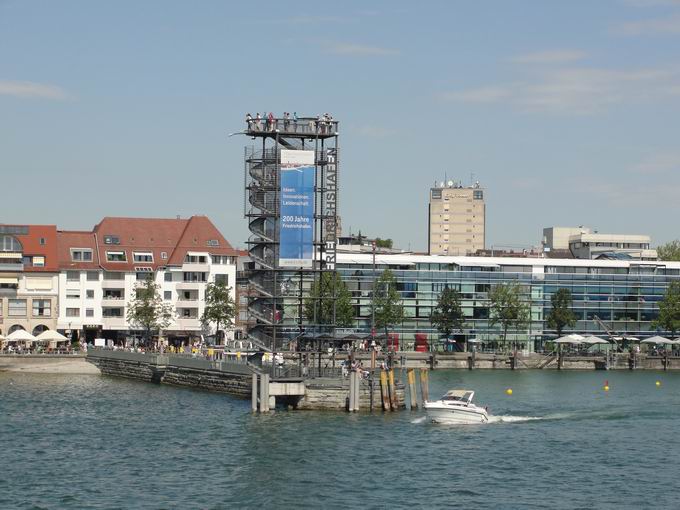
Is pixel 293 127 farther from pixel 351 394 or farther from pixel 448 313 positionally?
pixel 448 313

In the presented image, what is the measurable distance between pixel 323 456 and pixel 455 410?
716 inches

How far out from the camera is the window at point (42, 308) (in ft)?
551

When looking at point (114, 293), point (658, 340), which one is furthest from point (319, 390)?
point (658, 340)

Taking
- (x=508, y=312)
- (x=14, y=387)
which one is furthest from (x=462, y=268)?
(x=14, y=387)

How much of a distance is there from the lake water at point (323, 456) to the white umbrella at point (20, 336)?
129ft

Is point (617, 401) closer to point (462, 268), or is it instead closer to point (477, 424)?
point (477, 424)

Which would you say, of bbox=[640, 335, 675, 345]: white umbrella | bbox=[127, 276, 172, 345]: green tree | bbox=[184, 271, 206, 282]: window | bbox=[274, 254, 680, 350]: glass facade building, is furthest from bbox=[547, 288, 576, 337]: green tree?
bbox=[127, 276, 172, 345]: green tree

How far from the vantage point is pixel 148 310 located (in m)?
162

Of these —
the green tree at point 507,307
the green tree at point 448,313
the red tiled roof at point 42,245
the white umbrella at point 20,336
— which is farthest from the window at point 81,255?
the green tree at point 507,307

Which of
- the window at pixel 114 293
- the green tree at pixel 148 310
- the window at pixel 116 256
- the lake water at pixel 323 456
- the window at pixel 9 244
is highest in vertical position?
the window at pixel 9 244

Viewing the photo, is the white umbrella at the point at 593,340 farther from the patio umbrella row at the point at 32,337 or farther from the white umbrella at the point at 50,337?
the patio umbrella row at the point at 32,337

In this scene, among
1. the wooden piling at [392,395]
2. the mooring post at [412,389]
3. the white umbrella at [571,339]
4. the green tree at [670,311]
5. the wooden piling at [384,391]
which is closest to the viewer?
the wooden piling at [384,391]

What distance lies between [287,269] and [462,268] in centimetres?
10195

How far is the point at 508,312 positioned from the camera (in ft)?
607
